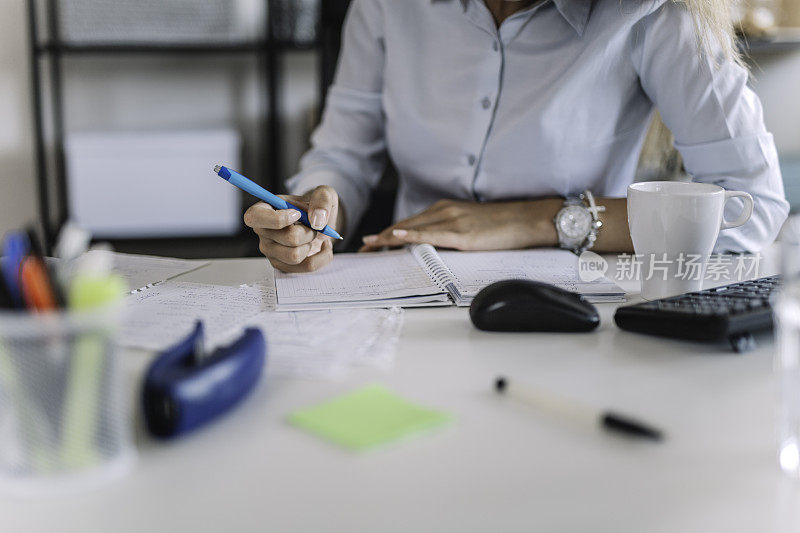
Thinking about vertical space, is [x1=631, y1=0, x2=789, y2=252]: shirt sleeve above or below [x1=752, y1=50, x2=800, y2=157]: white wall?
above

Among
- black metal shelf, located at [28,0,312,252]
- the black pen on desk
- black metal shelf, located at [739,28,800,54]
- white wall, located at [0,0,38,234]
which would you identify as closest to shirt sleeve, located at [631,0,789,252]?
the black pen on desk

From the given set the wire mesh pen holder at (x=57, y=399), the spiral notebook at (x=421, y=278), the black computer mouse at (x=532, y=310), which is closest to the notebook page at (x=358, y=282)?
the spiral notebook at (x=421, y=278)

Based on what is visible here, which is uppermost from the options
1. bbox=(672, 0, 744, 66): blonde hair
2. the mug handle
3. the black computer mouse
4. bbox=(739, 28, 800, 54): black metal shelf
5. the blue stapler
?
bbox=(672, 0, 744, 66): blonde hair

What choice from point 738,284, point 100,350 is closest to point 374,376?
point 100,350

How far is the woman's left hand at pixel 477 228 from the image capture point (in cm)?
97

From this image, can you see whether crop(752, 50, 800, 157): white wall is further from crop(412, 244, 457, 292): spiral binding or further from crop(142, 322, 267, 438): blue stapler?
crop(142, 322, 267, 438): blue stapler

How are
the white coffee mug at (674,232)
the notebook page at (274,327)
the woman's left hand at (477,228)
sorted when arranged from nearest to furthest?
the notebook page at (274,327) → the white coffee mug at (674,232) → the woman's left hand at (477,228)

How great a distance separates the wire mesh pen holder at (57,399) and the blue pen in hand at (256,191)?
41 cm

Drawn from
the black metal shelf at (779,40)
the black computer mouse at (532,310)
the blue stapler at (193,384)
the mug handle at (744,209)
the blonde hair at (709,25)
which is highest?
the blonde hair at (709,25)

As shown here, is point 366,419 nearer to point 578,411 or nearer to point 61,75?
point 578,411

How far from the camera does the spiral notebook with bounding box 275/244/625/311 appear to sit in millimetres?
746

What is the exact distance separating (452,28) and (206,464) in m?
0.91

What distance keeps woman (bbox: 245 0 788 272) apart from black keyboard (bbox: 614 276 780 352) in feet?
1.03

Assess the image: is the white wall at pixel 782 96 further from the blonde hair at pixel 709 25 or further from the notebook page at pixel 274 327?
the notebook page at pixel 274 327
